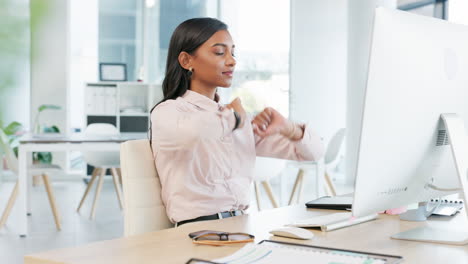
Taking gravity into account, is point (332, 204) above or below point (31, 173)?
above

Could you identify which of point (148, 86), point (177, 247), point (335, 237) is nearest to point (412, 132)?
point (335, 237)

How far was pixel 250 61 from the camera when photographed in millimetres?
8562

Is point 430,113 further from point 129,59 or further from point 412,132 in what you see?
point 129,59

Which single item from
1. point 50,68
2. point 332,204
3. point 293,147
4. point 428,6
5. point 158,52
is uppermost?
point 428,6

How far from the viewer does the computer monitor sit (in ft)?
3.87

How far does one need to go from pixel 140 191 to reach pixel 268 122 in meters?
0.46

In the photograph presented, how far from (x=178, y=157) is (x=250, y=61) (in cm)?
682

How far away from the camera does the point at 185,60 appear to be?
200 centimetres

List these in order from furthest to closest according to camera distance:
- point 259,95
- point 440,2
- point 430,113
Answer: point 259,95
point 440,2
point 430,113

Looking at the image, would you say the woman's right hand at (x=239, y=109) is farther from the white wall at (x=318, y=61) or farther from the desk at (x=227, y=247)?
the white wall at (x=318, y=61)

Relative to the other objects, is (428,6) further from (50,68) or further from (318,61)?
(50,68)

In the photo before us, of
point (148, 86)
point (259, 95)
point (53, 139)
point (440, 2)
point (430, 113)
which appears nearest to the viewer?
point (430, 113)

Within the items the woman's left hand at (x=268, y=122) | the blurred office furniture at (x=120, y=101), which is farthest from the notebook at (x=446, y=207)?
the blurred office furniture at (x=120, y=101)

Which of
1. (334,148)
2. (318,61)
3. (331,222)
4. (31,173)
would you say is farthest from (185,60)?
(318,61)
